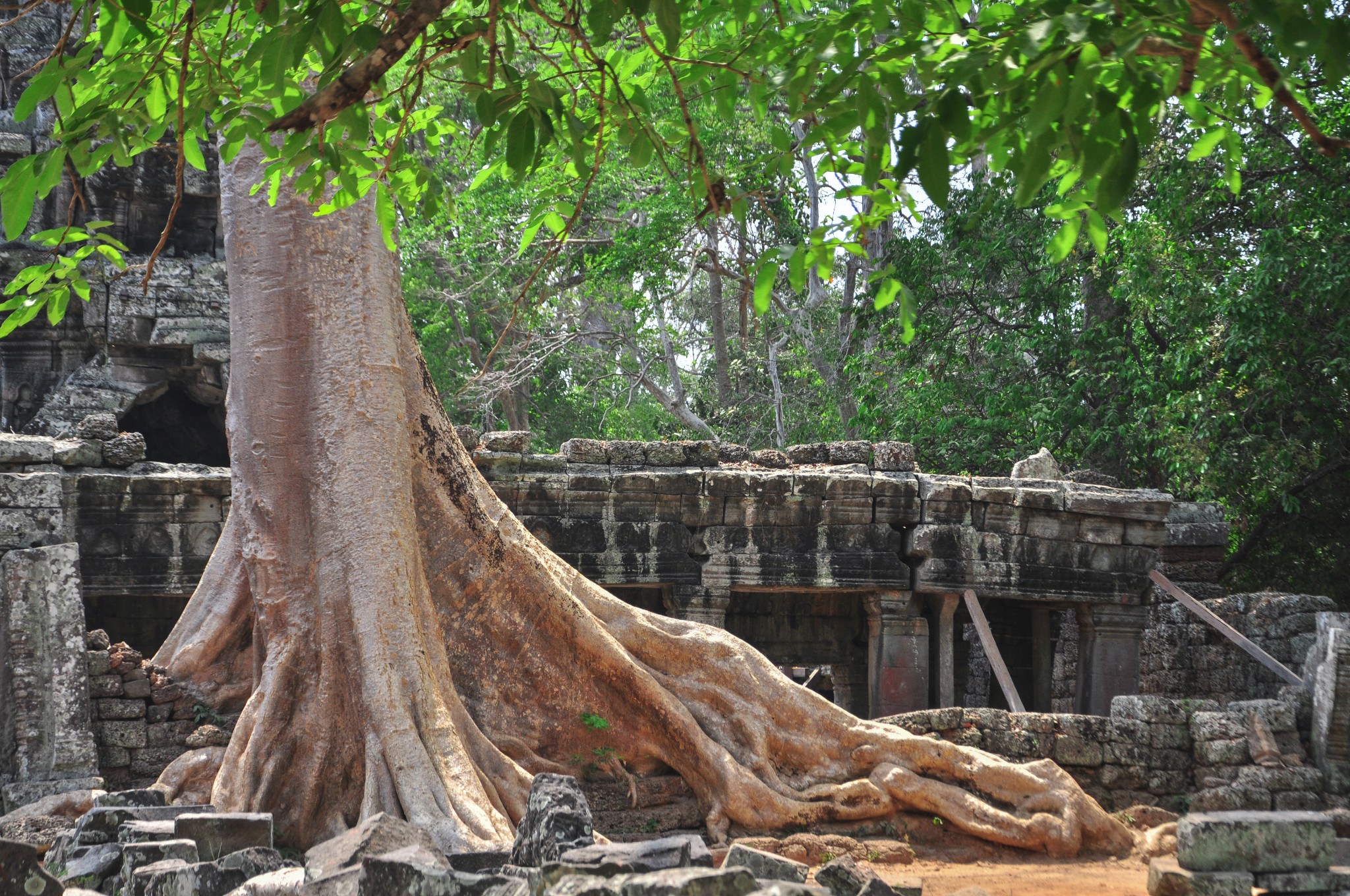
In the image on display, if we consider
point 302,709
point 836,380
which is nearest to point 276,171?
point 302,709

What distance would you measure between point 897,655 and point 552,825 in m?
5.20

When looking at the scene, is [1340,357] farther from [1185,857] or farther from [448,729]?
[448,729]

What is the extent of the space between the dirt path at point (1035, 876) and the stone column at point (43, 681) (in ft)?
14.1

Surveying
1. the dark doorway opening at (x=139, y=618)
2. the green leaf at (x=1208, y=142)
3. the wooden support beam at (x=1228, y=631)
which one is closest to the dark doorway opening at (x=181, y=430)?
the dark doorway opening at (x=139, y=618)

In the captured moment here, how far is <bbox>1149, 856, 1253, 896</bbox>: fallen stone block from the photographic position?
173 inches

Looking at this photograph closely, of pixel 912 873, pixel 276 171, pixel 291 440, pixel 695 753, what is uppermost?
pixel 276 171

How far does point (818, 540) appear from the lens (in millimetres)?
8875

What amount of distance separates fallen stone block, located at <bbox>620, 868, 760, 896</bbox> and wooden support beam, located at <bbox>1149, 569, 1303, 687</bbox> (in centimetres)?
615

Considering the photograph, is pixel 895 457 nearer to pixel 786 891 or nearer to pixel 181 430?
pixel 786 891

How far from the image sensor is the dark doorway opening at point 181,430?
1430 cm

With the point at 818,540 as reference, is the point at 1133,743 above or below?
below

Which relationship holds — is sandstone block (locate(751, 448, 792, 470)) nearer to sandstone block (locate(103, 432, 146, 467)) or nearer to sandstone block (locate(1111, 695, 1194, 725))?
sandstone block (locate(1111, 695, 1194, 725))

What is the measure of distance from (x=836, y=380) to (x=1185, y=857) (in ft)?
42.7

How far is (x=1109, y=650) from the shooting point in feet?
30.3
